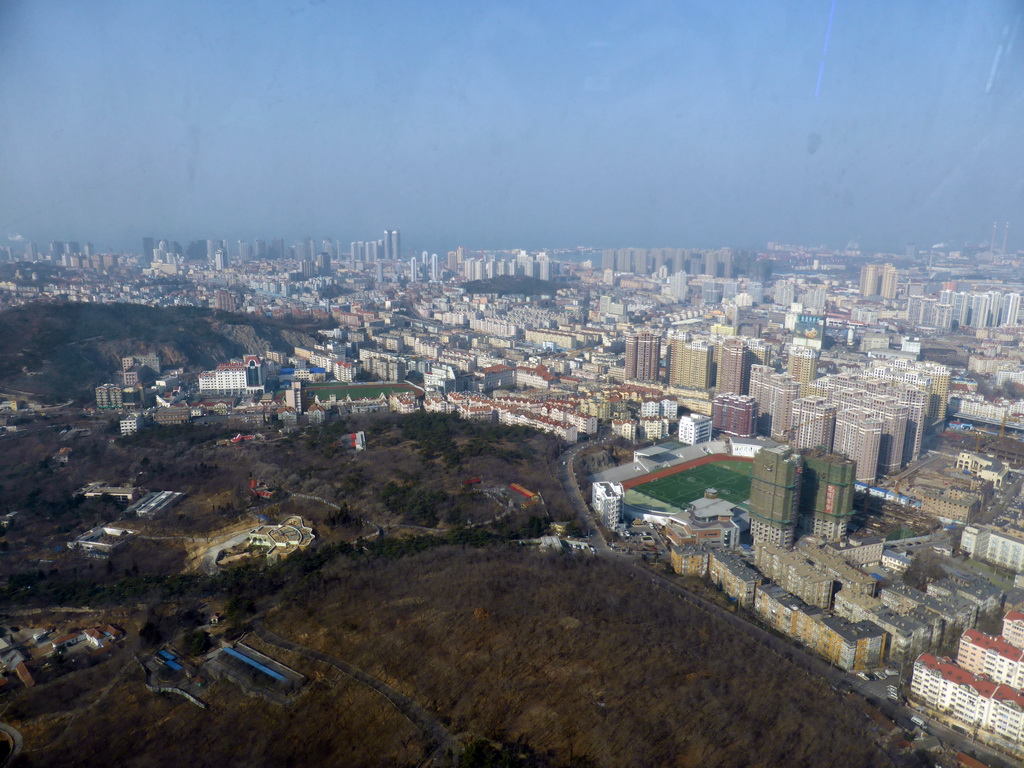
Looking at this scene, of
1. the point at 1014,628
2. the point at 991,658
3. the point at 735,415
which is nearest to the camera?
the point at 991,658

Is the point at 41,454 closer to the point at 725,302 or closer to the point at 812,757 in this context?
the point at 812,757

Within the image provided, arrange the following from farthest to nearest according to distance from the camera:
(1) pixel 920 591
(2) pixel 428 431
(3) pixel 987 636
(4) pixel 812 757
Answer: (2) pixel 428 431
(1) pixel 920 591
(3) pixel 987 636
(4) pixel 812 757

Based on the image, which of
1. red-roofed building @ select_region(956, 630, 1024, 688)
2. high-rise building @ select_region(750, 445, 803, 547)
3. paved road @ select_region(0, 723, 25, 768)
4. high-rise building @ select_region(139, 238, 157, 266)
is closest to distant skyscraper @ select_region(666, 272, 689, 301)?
high-rise building @ select_region(139, 238, 157, 266)

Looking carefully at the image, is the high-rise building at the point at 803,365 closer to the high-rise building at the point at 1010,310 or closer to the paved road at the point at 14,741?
the high-rise building at the point at 1010,310

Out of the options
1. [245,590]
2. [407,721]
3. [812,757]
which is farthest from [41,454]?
[812,757]

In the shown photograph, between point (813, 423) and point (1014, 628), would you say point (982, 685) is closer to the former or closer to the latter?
point (1014, 628)

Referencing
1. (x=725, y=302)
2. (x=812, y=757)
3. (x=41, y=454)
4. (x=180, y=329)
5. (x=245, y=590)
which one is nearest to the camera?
(x=812, y=757)

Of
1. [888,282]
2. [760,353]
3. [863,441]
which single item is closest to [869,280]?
[888,282]
